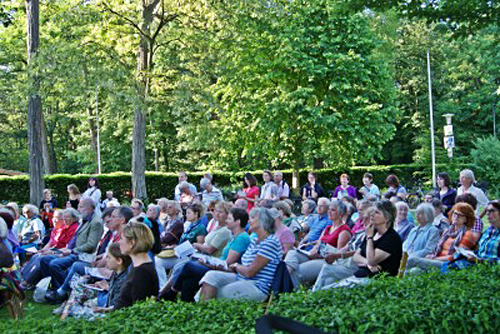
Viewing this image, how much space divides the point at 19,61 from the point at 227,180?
1261 centimetres

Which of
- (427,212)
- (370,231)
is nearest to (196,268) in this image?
(370,231)

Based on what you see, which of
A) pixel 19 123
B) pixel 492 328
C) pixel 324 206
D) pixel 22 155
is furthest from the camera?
pixel 22 155

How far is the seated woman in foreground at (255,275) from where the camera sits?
5758 mm

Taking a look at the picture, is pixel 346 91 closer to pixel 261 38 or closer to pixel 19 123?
pixel 261 38


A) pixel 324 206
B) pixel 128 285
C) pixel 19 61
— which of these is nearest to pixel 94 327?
pixel 128 285

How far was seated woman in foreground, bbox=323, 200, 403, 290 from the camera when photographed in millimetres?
6012

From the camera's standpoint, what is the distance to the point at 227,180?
28312 millimetres

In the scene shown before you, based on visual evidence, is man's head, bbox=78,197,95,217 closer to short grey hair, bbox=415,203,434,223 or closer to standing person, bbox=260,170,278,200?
short grey hair, bbox=415,203,434,223

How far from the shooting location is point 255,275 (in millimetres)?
5832

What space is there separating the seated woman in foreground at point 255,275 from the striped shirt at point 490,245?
7.69 ft

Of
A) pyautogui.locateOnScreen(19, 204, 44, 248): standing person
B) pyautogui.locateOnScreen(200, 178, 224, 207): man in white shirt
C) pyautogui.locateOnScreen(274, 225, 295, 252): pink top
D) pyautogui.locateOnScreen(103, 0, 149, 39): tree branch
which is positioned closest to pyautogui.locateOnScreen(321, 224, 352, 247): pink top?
pyautogui.locateOnScreen(274, 225, 295, 252): pink top

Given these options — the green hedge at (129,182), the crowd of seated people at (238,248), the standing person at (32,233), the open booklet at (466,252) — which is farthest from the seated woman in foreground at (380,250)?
the green hedge at (129,182)

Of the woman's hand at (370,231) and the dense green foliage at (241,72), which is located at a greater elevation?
the dense green foliage at (241,72)

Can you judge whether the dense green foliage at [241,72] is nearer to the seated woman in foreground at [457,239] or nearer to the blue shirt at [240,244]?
the seated woman in foreground at [457,239]
